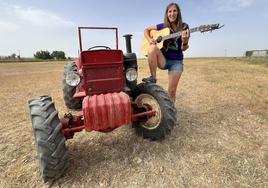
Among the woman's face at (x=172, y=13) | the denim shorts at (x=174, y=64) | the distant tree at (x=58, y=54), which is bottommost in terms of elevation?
the denim shorts at (x=174, y=64)

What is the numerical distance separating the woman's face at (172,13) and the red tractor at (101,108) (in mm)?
733

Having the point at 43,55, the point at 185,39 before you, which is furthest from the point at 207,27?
the point at 43,55

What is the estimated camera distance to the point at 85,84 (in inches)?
115

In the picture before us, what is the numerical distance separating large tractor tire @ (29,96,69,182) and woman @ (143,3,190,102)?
157cm

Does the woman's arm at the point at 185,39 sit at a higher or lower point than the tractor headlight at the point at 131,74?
higher

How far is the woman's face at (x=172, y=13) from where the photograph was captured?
3443 mm

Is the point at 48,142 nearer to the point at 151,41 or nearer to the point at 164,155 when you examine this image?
the point at 164,155

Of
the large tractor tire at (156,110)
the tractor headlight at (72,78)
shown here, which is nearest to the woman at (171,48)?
the large tractor tire at (156,110)

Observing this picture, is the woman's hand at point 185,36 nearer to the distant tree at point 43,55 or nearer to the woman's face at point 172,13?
the woman's face at point 172,13

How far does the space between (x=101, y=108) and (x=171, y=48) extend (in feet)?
5.79

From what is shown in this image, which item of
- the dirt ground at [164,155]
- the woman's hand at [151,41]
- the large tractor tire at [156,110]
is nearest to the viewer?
the dirt ground at [164,155]

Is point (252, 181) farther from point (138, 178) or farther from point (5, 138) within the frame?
point (5, 138)

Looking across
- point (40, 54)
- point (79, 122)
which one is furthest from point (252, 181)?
point (40, 54)

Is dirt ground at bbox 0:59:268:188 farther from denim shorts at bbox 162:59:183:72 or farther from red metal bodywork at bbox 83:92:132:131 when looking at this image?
denim shorts at bbox 162:59:183:72
